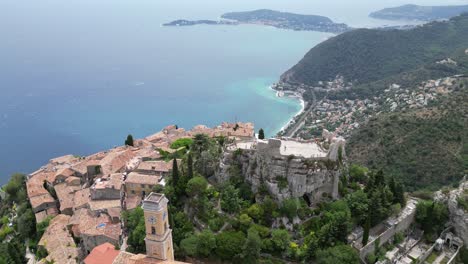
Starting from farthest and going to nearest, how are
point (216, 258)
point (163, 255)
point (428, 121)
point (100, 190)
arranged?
1. point (428, 121)
2. point (100, 190)
3. point (216, 258)
4. point (163, 255)

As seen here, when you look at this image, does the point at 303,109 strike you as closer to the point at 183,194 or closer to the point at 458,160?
the point at 458,160

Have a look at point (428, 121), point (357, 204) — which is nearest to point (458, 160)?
point (428, 121)

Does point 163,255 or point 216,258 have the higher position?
point 163,255

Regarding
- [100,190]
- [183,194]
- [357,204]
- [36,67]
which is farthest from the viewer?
[36,67]

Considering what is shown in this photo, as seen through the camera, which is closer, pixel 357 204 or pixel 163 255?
pixel 163 255

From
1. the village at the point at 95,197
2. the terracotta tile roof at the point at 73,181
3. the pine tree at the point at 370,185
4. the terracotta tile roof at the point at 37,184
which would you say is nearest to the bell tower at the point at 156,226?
the village at the point at 95,197

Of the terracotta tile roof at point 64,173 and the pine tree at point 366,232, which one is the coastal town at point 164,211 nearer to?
the pine tree at point 366,232
